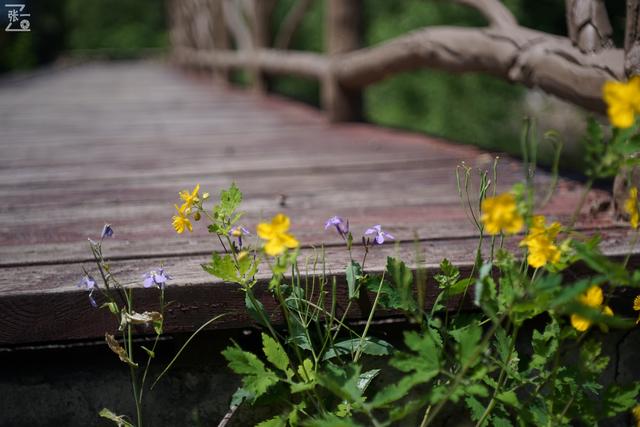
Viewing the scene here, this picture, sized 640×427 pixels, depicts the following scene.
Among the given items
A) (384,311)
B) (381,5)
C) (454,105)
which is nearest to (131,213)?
(384,311)

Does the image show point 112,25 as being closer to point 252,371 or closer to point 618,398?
point 252,371

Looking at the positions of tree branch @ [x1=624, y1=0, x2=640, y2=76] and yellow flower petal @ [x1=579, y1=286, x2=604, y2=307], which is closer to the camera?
yellow flower petal @ [x1=579, y1=286, x2=604, y2=307]

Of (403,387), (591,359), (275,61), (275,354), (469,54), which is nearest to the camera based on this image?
(403,387)

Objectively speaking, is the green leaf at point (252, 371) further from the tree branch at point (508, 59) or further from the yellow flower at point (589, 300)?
the tree branch at point (508, 59)

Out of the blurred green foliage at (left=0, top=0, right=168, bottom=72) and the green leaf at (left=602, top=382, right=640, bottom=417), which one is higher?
the green leaf at (left=602, top=382, right=640, bottom=417)

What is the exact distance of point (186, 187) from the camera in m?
2.18

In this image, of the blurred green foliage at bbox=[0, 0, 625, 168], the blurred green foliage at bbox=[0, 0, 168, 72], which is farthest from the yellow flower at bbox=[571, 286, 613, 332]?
the blurred green foliage at bbox=[0, 0, 168, 72]

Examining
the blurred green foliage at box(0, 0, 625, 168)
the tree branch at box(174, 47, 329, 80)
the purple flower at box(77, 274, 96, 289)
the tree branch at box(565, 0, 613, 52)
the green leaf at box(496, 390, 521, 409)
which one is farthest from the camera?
the blurred green foliage at box(0, 0, 625, 168)

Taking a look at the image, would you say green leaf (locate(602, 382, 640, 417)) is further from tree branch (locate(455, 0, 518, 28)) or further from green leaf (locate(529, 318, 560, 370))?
tree branch (locate(455, 0, 518, 28))

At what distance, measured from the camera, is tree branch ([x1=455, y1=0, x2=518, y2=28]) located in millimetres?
2299

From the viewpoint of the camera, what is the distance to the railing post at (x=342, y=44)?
3.86 metres

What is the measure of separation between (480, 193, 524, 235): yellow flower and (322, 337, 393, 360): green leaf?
1.44 ft

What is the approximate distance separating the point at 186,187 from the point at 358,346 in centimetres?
115

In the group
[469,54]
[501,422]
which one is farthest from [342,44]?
[501,422]
